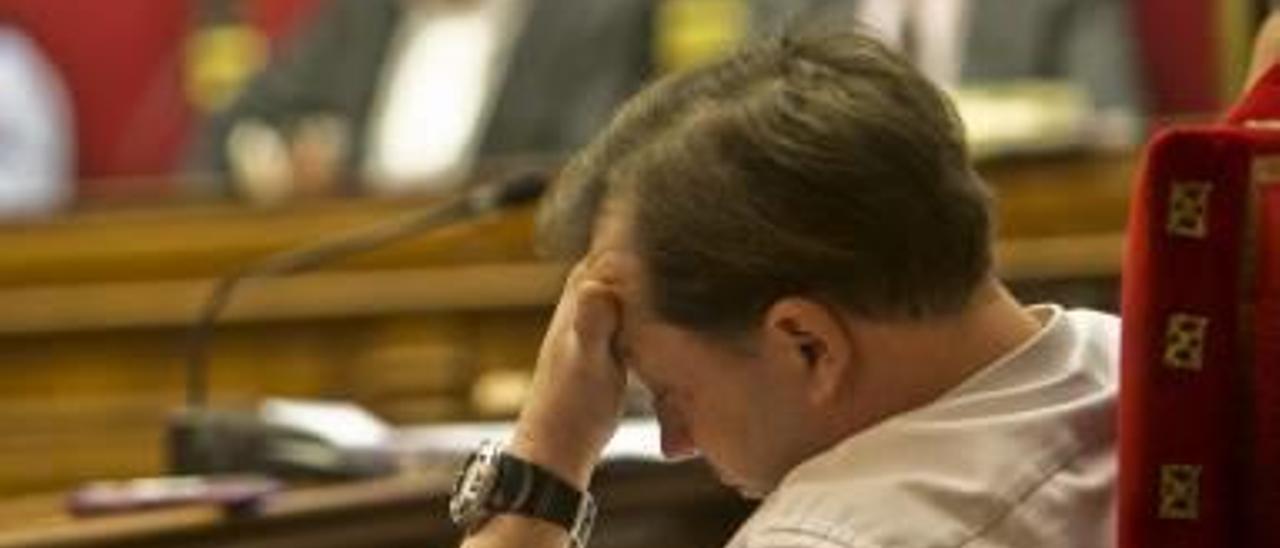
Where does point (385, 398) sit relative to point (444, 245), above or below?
below

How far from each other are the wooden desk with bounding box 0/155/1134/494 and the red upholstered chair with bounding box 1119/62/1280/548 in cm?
246

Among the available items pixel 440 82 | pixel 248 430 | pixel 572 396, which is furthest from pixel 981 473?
pixel 440 82

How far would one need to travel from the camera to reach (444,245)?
4906 mm

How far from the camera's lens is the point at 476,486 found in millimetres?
1893

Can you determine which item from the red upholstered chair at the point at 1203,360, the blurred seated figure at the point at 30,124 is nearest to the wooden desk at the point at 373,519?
the red upholstered chair at the point at 1203,360

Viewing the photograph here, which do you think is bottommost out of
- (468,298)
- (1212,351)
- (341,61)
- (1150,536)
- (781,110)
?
(1150,536)

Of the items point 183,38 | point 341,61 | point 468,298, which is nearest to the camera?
point 468,298

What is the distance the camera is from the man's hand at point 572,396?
1751 millimetres

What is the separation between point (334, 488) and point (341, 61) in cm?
382

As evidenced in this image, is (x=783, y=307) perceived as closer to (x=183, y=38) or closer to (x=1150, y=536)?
(x=1150, y=536)

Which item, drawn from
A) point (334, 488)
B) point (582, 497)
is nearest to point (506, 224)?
point (334, 488)

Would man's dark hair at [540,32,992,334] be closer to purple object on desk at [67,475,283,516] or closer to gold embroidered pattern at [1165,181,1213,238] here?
gold embroidered pattern at [1165,181,1213,238]

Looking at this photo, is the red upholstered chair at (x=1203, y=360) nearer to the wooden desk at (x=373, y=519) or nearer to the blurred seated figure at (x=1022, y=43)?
the wooden desk at (x=373, y=519)

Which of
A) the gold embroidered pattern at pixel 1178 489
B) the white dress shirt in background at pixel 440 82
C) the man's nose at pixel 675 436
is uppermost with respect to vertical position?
the white dress shirt in background at pixel 440 82
